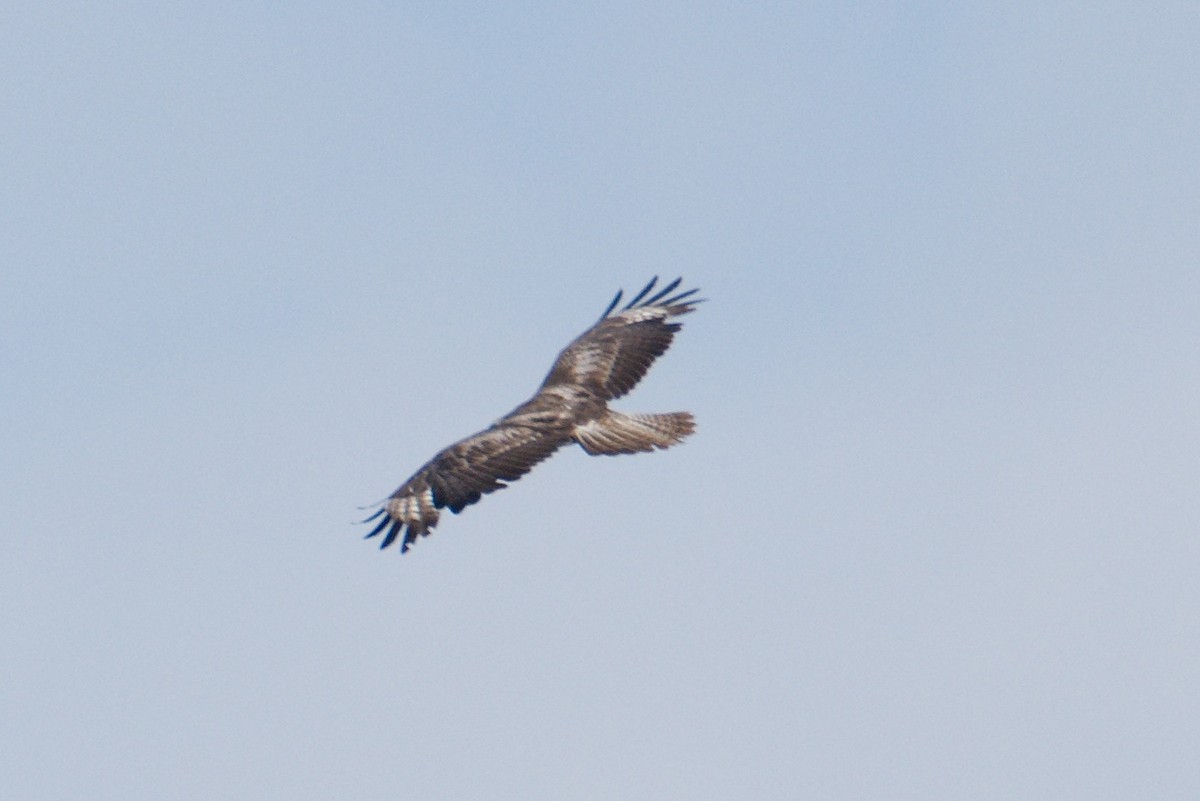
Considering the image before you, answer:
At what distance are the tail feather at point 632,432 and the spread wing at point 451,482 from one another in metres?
1.14

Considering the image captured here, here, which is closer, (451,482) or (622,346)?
(451,482)

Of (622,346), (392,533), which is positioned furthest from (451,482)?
(622,346)

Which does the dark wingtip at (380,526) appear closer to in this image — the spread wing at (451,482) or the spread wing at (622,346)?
the spread wing at (451,482)

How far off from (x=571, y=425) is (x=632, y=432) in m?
0.86

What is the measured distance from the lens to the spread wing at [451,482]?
32.7m

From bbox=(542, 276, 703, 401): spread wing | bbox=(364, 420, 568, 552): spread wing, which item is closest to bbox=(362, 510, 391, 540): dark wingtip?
bbox=(364, 420, 568, 552): spread wing

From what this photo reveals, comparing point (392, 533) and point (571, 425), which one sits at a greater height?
point (571, 425)

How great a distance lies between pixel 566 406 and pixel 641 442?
1175 mm

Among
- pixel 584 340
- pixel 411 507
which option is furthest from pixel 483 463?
pixel 584 340

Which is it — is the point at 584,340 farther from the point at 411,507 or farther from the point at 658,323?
the point at 411,507

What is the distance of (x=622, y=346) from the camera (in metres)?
36.7

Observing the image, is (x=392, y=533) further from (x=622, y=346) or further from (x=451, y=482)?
(x=622, y=346)

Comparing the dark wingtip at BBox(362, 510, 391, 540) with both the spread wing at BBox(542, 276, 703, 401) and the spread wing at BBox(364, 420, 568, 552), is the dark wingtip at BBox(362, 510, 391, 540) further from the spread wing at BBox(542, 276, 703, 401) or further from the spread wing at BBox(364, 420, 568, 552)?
the spread wing at BBox(542, 276, 703, 401)

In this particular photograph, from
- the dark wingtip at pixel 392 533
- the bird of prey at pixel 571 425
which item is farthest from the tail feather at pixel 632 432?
the dark wingtip at pixel 392 533
